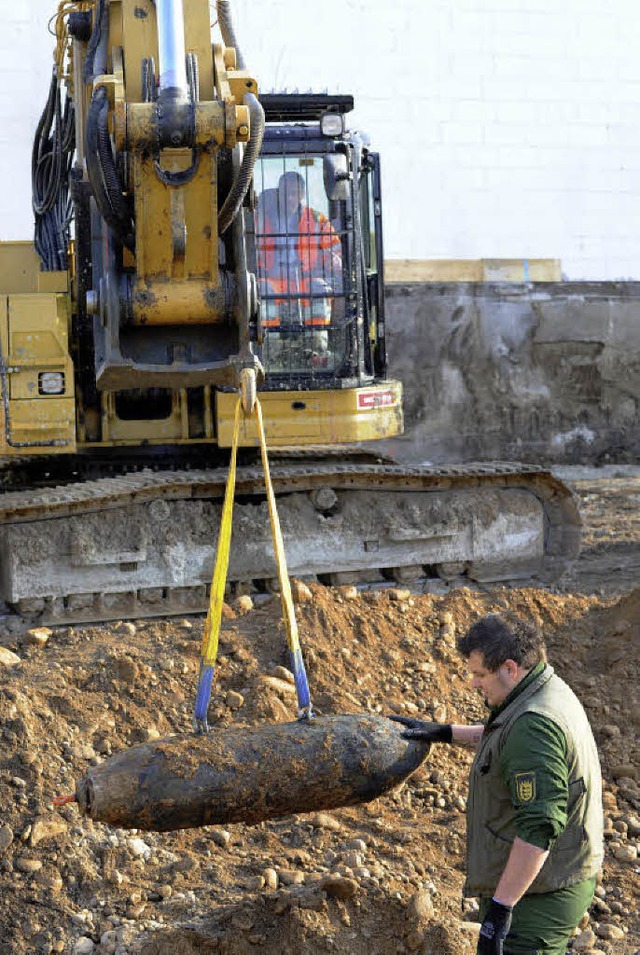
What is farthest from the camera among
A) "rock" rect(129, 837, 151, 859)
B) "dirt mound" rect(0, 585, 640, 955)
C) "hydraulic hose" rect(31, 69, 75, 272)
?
"hydraulic hose" rect(31, 69, 75, 272)

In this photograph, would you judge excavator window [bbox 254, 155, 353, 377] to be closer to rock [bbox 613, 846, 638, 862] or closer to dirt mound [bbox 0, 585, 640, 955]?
dirt mound [bbox 0, 585, 640, 955]

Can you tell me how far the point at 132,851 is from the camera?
5121 mm

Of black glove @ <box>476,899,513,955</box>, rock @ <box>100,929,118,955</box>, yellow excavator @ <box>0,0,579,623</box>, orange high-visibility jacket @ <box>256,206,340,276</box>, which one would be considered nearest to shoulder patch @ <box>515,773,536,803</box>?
black glove @ <box>476,899,513,955</box>

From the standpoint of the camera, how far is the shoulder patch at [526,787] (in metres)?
3.45

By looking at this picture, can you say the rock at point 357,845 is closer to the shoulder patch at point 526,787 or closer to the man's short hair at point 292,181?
the shoulder patch at point 526,787

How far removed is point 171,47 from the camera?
19.8 feet

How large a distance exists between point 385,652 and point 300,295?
2.61 meters

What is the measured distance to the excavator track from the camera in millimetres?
8078

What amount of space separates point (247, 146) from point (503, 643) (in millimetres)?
3313

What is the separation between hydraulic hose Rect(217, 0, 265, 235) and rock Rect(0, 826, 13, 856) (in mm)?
3129

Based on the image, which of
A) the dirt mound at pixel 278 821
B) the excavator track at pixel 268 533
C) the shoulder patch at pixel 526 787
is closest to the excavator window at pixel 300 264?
the excavator track at pixel 268 533

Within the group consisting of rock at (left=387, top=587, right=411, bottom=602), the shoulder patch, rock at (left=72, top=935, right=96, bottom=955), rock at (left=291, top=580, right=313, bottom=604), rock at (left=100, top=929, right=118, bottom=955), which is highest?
the shoulder patch

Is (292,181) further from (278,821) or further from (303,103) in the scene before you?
(278,821)

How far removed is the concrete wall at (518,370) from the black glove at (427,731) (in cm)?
1170
